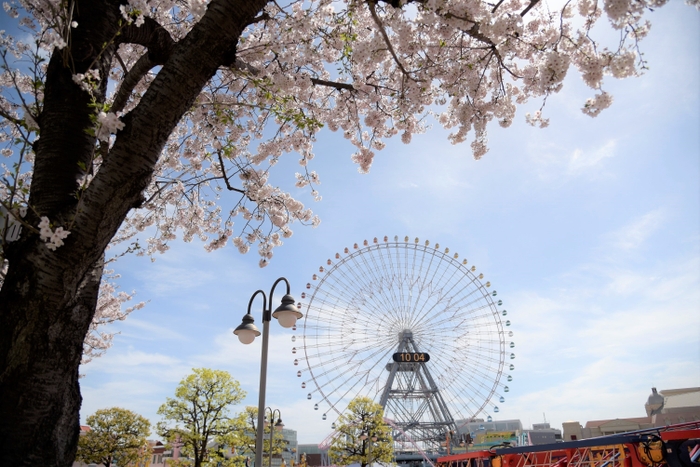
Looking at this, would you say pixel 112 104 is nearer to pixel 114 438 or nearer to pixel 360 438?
pixel 360 438

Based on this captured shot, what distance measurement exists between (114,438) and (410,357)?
1776 centimetres

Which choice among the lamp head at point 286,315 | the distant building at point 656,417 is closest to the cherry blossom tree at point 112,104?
the lamp head at point 286,315

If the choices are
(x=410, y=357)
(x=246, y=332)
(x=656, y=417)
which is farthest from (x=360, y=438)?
(x=656, y=417)

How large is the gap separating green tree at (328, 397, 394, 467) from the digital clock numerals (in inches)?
124

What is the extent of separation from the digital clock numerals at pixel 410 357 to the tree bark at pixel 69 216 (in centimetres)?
2446

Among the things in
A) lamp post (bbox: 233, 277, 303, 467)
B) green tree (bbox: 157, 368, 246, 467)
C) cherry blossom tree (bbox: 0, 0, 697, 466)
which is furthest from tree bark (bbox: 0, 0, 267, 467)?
green tree (bbox: 157, 368, 246, 467)

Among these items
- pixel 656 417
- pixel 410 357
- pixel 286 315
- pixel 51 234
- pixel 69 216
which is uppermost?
pixel 410 357

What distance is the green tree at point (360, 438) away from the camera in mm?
25453

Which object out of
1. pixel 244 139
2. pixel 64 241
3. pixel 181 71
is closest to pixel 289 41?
pixel 244 139

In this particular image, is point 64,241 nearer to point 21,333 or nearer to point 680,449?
point 21,333

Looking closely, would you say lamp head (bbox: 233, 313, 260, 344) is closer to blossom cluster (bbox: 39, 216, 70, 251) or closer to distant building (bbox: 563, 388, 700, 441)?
blossom cluster (bbox: 39, 216, 70, 251)

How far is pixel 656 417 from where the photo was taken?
42.2m

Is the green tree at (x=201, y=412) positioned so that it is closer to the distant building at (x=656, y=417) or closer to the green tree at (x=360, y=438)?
the green tree at (x=360, y=438)

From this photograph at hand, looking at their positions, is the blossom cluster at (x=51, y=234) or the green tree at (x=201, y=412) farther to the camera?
the green tree at (x=201, y=412)
